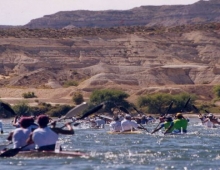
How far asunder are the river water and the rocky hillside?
7921 centimetres

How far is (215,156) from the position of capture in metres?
26.7

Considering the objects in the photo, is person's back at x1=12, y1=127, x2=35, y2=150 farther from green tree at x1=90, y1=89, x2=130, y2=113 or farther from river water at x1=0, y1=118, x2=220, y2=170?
green tree at x1=90, y1=89, x2=130, y2=113

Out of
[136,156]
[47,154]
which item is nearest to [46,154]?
[47,154]

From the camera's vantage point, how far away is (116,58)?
514 feet

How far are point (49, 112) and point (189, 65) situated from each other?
54434 millimetres

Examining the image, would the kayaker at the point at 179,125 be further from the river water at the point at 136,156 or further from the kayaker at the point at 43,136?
the kayaker at the point at 43,136

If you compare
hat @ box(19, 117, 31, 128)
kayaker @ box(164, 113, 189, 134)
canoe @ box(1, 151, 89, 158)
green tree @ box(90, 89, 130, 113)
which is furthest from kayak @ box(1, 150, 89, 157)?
green tree @ box(90, 89, 130, 113)

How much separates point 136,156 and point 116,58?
5133 inches

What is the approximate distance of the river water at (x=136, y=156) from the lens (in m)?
23.3

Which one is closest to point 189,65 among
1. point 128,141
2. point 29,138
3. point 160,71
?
point 160,71

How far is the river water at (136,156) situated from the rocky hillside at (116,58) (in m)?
79.2

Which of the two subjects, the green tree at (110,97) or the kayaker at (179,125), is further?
the green tree at (110,97)

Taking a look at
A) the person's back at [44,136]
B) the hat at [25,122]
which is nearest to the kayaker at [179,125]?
the hat at [25,122]

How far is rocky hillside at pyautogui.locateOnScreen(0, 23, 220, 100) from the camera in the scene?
12825 cm
